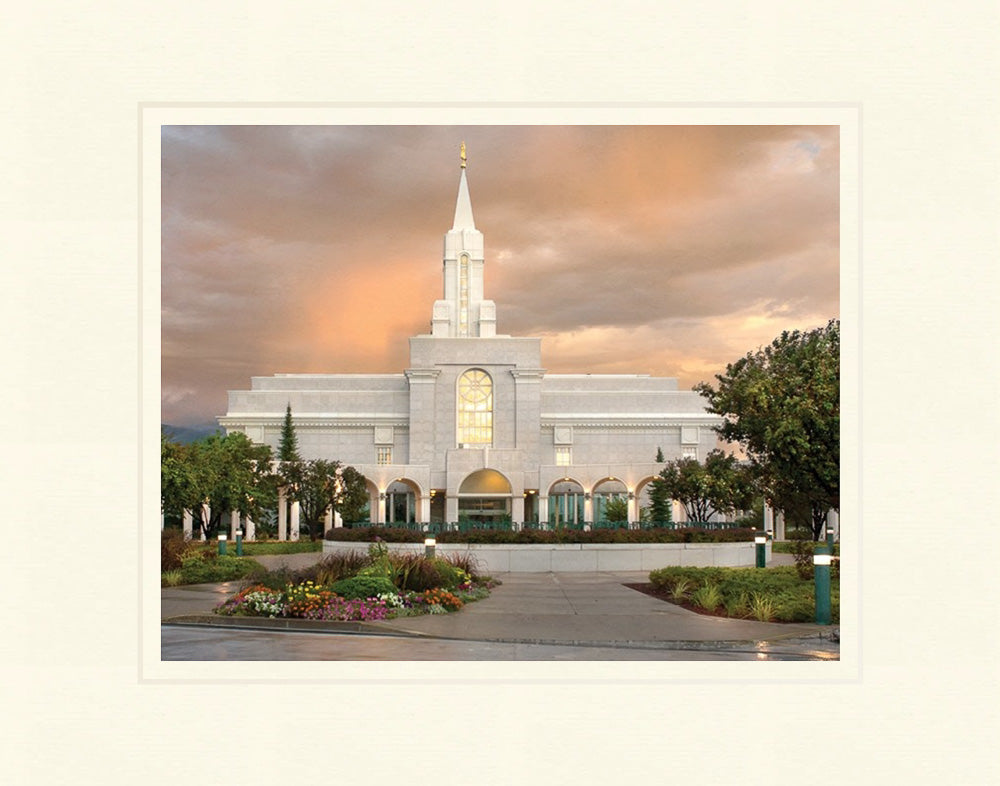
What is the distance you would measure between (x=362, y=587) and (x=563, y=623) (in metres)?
3.36

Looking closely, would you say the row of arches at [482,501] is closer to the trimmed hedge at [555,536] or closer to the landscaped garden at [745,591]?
the trimmed hedge at [555,536]

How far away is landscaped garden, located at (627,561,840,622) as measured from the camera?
1428cm

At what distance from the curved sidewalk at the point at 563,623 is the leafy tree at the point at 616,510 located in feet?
111

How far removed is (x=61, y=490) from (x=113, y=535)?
667 mm

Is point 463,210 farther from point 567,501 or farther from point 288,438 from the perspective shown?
point 567,501

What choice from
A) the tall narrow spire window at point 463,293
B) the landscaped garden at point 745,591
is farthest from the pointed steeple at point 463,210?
the landscaped garden at point 745,591

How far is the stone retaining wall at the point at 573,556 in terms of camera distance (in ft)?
84.6

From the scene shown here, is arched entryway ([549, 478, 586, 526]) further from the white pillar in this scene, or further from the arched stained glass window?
the white pillar

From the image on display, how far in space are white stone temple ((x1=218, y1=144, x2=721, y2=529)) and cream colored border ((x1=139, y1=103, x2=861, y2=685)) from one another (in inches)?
1436

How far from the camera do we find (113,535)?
955 cm
